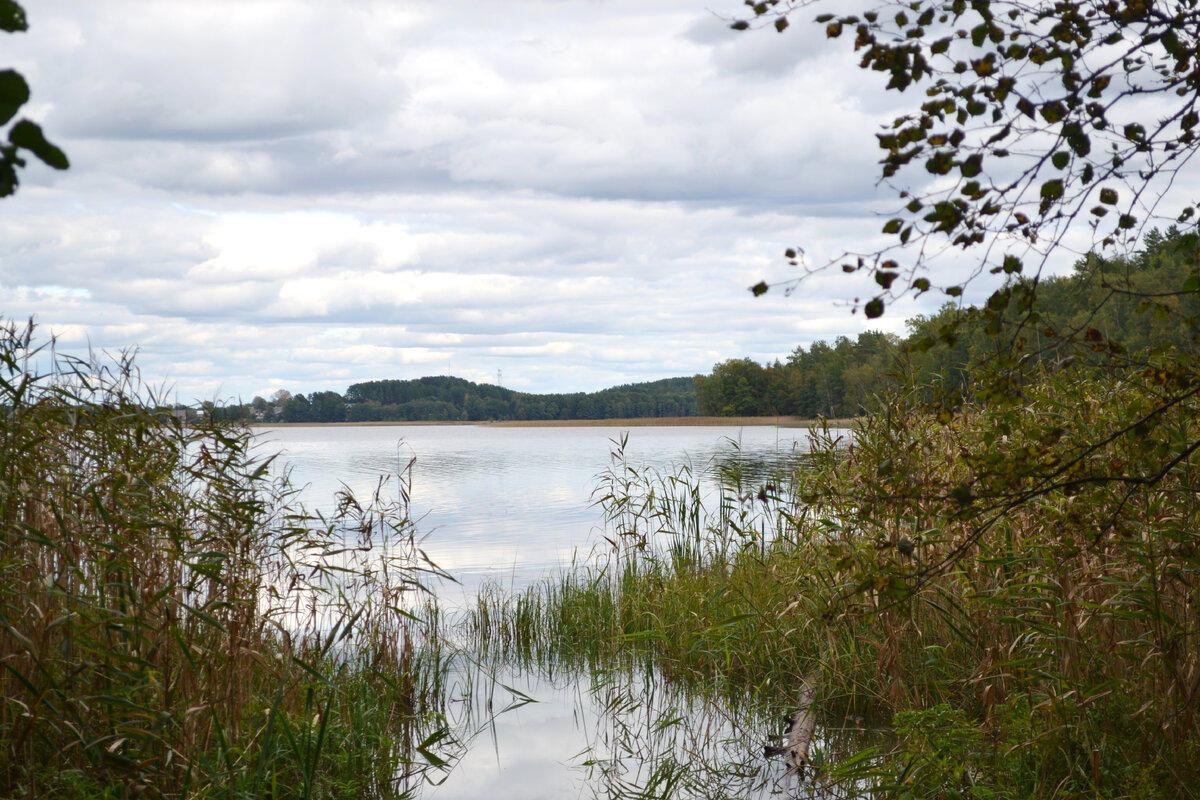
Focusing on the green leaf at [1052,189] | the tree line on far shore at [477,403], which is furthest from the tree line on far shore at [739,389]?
the green leaf at [1052,189]

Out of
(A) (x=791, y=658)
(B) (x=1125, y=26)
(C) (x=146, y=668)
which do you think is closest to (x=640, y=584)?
(A) (x=791, y=658)

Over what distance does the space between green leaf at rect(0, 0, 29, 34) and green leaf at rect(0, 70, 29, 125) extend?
0.37 ft

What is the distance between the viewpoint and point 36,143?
1.14 meters

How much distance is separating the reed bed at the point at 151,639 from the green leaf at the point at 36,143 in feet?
9.05

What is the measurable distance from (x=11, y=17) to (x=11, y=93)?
0.46ft

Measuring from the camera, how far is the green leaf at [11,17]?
1190 millimetres

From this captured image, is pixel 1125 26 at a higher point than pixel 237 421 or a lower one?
higher

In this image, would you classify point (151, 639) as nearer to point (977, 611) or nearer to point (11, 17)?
point (11, 17)

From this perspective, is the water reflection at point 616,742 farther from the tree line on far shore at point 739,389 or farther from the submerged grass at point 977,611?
the tree line on far shore at point 739,389

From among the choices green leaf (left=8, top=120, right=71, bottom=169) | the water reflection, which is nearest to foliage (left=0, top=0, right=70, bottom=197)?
green leaf (left=8, top=120, right=71, bottom=169)

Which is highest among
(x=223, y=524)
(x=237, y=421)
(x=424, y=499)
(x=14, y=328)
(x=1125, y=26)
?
(x=1125, y=26)

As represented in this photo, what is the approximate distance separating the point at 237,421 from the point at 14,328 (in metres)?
1.72

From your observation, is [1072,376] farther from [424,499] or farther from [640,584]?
[424,499]

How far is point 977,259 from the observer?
291 centimetres
